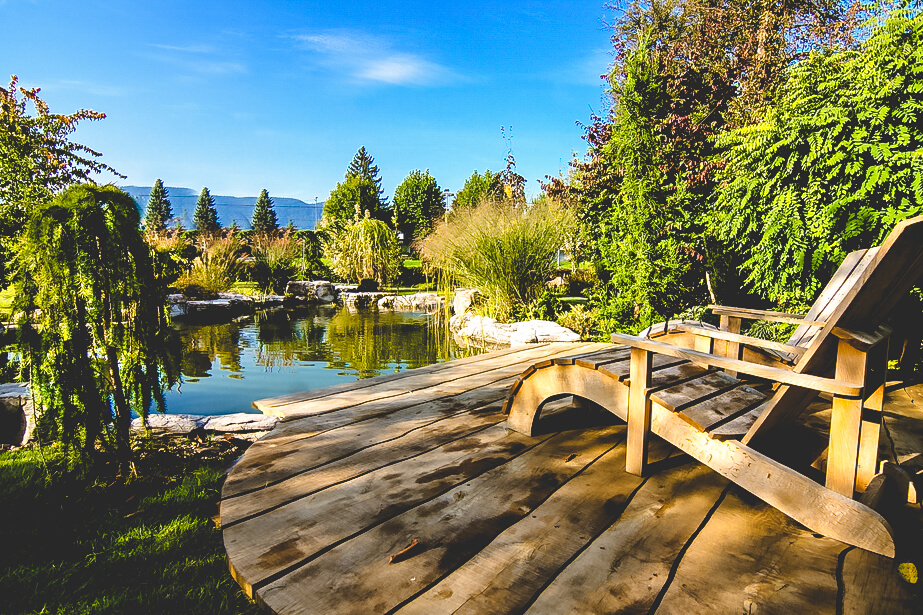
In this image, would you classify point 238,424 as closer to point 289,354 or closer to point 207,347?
point 289,354

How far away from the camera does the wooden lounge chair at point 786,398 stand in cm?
122

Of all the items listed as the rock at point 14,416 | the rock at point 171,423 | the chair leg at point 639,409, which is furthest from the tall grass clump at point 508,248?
the chair leg at point 639,409

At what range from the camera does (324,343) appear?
23.0 ft

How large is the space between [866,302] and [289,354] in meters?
5.91

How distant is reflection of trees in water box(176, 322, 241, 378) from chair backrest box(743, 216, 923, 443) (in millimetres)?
4406

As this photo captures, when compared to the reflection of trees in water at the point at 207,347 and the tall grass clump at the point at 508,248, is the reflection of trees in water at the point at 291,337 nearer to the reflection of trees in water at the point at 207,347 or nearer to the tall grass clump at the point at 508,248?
the reflection of trees in water at the point at 207,347

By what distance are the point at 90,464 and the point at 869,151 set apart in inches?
181

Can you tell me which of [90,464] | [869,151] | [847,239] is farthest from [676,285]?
[90,464]

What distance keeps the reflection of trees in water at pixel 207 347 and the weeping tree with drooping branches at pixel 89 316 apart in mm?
2383

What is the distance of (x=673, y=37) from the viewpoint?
33.3ft

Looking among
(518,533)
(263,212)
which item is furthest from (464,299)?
(263,212)

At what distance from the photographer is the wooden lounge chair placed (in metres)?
1.22

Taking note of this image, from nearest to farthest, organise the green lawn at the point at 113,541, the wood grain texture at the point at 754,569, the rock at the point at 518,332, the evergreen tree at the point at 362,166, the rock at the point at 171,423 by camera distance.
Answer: the wood grain texture at the point at 754,569
the green lawn at the point at 113,541
the rock at the point at 171,423
the rock at the point at 518,332
the evergreen tree at the point at 362,166

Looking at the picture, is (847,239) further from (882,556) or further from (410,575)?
(410,575)
